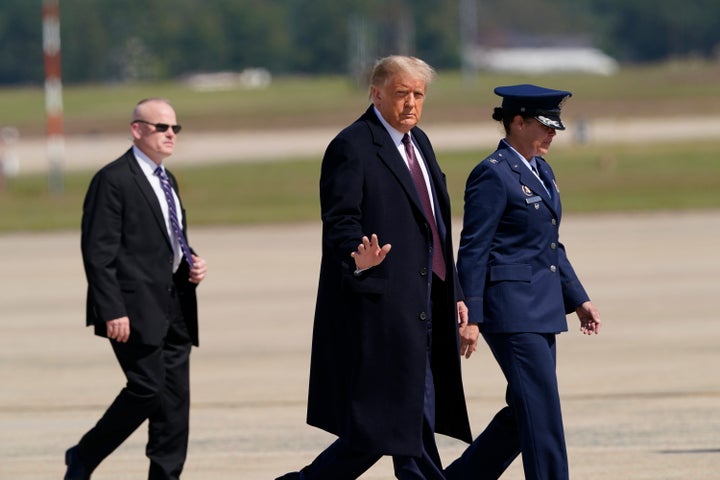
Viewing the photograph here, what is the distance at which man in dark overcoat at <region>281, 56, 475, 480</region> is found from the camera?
18.7 feet

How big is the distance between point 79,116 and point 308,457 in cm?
7349

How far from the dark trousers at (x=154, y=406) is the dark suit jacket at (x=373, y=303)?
1.25 metres

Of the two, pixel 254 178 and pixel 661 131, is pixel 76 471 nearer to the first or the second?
pixel 254 178

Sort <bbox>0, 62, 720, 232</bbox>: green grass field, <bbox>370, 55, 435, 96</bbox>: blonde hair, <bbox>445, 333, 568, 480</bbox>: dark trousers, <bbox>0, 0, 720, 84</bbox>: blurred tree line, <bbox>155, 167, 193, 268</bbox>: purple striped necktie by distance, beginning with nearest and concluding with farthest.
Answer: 1. <bbox>370, 55, 435, 96</bbox>: blonde hair
2. <bbox>445, 333, 568, 480</bbox>: dark trousers
3. <bbox>155, 167, 193, 268</bbox>: purple striped necktie
4. <bbox>0, 62, 720, 232</bbox>: green grass field
5. <bbox>0, 0, 720, 84</bbox>: blurred tree line

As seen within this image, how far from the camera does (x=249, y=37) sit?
6983 inches

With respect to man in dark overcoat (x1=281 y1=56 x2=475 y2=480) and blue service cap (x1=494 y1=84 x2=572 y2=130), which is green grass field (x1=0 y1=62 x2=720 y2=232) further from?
man in dark overcoat (x1=281 y1=56 x2=475 y2=480)

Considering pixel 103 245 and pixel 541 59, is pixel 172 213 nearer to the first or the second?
pixel 103 245

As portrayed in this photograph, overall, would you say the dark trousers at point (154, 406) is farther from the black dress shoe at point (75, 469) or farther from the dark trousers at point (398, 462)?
the dark trousers at point (398, 462)

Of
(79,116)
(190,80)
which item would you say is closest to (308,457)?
(79,116)

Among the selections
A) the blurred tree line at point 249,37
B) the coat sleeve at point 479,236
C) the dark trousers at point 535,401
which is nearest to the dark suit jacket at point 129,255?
the coat sleeve at point 479,236

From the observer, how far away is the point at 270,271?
1728cm

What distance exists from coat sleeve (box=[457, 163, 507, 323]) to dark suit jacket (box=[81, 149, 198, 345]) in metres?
1.53

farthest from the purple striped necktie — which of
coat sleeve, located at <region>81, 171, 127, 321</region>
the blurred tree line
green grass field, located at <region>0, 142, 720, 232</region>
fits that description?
the blurred tree line

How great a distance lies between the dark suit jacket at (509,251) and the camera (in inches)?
236
